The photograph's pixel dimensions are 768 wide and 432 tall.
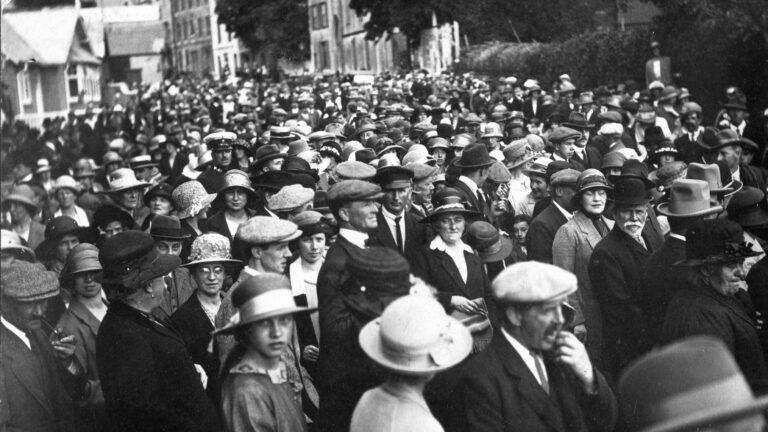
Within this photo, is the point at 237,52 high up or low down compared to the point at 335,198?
up

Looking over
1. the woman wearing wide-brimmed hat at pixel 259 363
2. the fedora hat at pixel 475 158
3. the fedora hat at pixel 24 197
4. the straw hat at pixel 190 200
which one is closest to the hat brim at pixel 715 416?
the woman wearing wide-brimmed hat at pixel 259 363

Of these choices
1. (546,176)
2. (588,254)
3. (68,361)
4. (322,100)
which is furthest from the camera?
(322,100)

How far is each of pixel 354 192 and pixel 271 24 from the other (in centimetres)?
6561

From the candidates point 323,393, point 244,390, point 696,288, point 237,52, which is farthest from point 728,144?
point 237,52

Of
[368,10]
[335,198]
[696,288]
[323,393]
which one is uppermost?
[368,10]

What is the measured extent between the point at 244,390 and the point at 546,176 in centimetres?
533

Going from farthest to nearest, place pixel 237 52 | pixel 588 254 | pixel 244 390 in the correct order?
pixel 237 52 < pixel 588 254 < pixel 244 390

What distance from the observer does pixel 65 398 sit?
200 inches

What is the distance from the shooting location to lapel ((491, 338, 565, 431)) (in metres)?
4.07

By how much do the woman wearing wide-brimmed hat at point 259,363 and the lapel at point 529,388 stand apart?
3.16 feet

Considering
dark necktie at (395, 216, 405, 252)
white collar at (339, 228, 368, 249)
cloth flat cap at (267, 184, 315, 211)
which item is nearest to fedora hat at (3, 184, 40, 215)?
cloth flat cap at (267, 184, 315, 211)

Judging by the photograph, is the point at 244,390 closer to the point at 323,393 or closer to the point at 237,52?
the point at 323,393

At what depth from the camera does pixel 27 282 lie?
5711mm

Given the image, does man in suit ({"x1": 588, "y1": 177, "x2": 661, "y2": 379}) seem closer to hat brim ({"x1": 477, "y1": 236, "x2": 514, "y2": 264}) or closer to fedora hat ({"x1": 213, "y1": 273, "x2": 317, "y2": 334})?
hat brim ({"x1": 477, "y1": 236, "x2": 514, "y2": 264})
